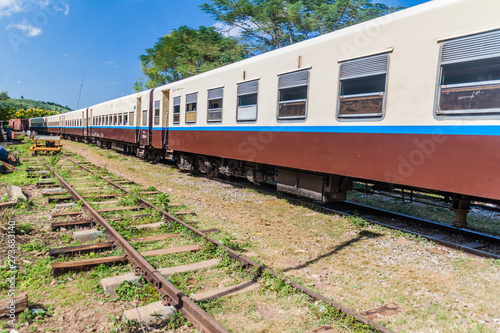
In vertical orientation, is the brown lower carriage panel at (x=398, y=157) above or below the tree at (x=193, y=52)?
below

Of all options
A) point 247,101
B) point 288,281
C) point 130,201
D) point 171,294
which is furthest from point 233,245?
point 247,101

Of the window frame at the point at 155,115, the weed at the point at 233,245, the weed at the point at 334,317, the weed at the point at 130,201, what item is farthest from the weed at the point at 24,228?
the window frame at the point at 155,115

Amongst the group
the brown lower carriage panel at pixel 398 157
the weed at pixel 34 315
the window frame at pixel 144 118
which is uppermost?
the window frame at pixel 144 118

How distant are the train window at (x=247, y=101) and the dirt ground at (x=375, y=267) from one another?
106 inches

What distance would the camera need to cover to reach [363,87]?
231 inches

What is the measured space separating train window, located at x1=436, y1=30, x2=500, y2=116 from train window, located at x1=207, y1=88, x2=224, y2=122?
6.50m

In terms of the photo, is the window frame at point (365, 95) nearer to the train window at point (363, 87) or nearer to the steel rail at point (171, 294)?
the train window at point (363, 87)

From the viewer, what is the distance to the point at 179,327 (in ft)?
9.76

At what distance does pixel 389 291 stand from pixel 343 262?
2.96 feet

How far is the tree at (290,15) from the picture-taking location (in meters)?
17.6

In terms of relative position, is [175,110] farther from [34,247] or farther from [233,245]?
[233,245]

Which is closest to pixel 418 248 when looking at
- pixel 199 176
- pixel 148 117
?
pixel 199 176

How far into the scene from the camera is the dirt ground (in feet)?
11.0

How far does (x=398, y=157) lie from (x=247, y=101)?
467 cm
